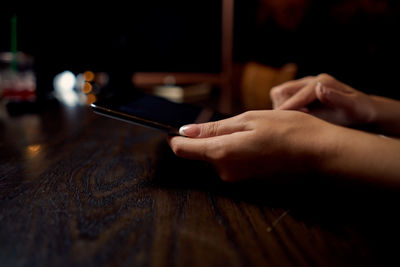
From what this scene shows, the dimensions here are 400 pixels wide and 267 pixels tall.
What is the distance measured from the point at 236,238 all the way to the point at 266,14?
144 inches

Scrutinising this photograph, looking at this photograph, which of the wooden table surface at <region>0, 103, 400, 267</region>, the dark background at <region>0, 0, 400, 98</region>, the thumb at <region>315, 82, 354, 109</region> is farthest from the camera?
the dark background at <region>0, 0, 400, 98</region>

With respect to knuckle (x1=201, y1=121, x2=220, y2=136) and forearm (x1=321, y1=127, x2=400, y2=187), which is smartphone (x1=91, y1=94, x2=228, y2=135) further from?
forearm (x1=321, y1=127, x2=400, y2=187)

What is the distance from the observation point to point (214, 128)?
476 mm

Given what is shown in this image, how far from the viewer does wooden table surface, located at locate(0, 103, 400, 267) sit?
0.92 feet

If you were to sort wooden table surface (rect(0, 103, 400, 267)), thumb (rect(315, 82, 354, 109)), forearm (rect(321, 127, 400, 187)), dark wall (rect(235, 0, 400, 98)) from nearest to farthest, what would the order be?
wooden table surface (rect(0, 103, 400, 267)), forearm (rect(321, 127, 400, 187)), thumb (rect(315, 82, 354, 109)), dark wall (rect(235, 0, 400, 98))

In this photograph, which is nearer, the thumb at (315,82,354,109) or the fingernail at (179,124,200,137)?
the fingernail at (179,124,200,137)

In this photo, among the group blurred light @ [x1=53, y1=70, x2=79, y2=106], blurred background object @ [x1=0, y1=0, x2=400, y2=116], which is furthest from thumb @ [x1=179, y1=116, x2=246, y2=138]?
blurred light @ [x1=53, y1=70, x2=79, y2=106]

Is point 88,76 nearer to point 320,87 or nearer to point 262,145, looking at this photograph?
point 320,87

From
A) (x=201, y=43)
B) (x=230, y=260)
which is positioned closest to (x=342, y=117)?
(x=230, y=260)

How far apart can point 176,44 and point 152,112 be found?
71.7 inches

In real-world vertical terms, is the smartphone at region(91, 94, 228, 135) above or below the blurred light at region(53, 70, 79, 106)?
below

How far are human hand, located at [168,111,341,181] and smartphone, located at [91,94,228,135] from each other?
0.06 m

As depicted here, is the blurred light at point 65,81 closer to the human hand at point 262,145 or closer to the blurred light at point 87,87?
the blurred light at point 87,87

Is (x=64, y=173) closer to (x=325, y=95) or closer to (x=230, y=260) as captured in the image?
(x=230, y=260)
